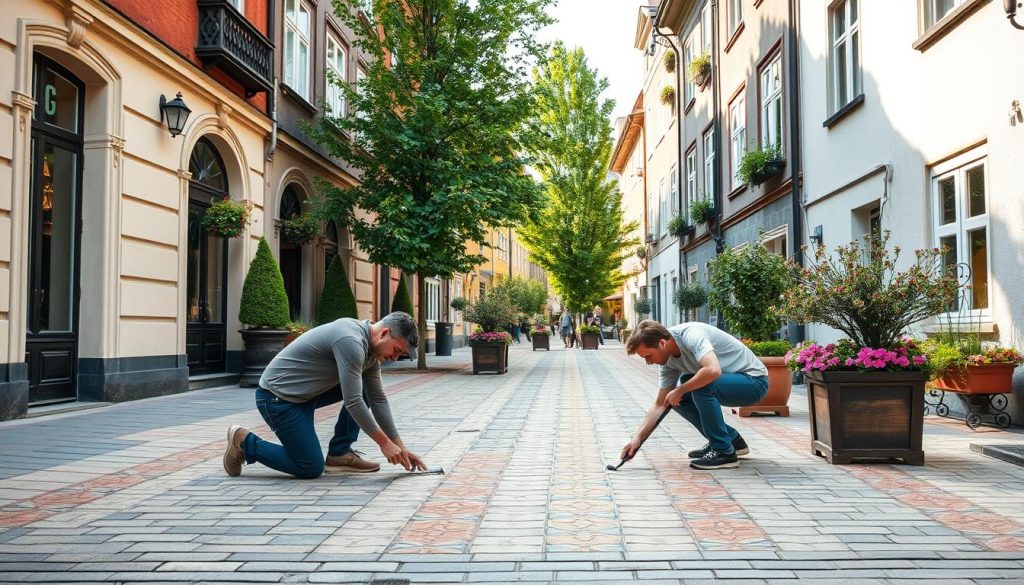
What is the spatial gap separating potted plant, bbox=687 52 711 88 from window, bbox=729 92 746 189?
6.98 feet

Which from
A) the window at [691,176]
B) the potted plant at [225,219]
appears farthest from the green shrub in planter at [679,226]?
the potted plant at [225,219]

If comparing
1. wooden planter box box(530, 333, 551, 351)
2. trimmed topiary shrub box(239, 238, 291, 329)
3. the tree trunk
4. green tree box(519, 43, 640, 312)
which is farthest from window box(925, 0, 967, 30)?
green tree box(519, 43, 640, 312)

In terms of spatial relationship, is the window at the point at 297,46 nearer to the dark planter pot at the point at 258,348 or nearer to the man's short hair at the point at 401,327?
the dark planter pot at the point at 258,348

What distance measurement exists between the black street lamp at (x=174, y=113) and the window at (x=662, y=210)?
61.4 feet

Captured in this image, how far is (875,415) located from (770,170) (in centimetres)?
914

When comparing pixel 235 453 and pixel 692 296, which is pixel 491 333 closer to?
pixel 692 296

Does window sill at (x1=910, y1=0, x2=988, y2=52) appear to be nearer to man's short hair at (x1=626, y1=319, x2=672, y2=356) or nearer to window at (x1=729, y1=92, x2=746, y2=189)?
man's short hair at (x1=626, y1=319, x2=672, y2=356)

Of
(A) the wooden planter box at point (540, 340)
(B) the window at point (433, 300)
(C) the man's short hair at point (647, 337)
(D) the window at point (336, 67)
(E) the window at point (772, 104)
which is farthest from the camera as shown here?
(A) the wooden planter box at point (540, 340)

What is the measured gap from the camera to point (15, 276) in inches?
332

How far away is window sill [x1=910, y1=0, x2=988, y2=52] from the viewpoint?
26.7 feet

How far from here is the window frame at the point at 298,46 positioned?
1625cm

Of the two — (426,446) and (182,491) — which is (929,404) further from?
(182,491)

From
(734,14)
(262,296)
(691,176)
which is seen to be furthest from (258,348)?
(691,176)

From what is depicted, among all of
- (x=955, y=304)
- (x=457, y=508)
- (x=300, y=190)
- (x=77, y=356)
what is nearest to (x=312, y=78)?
(x=300, y=190)
